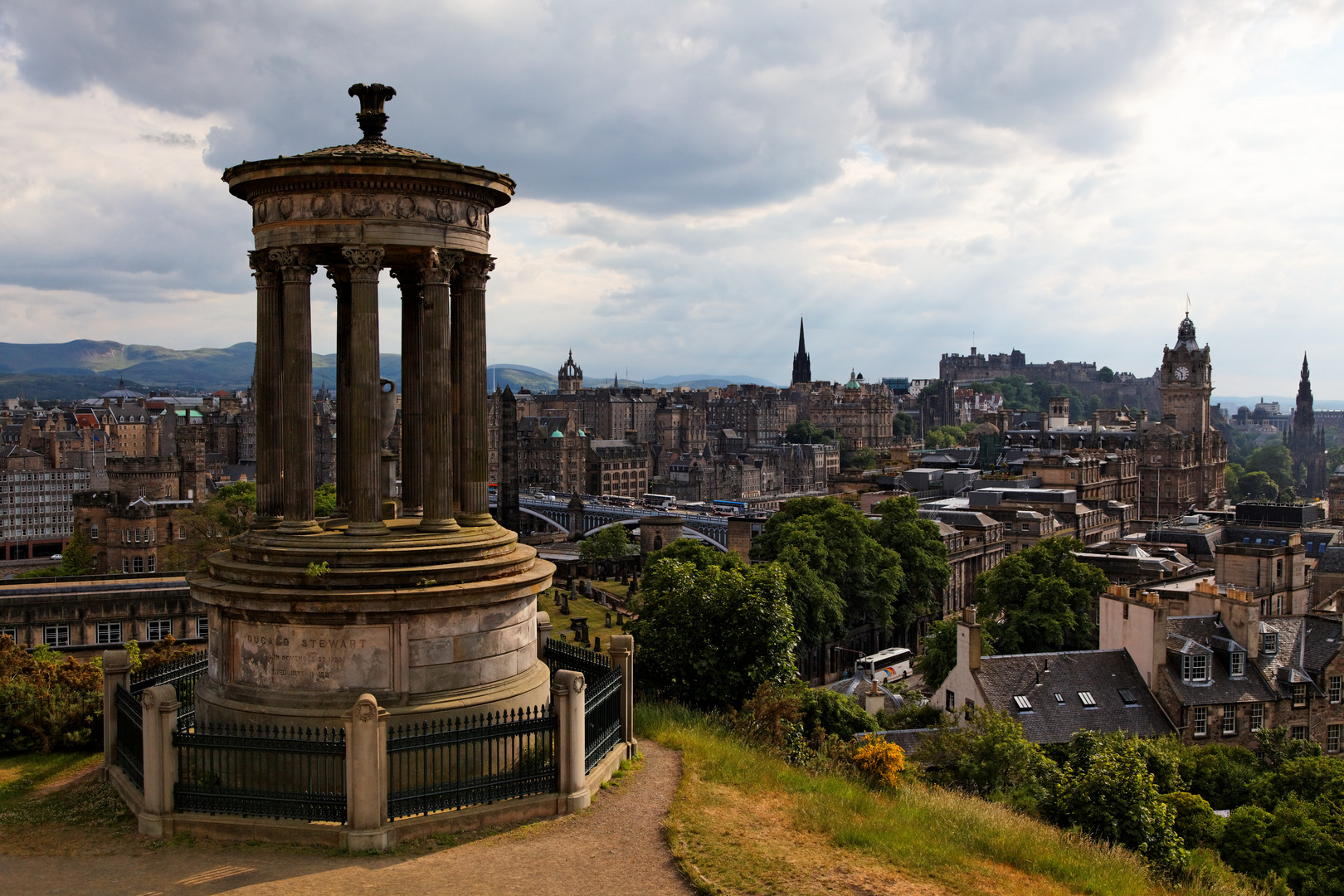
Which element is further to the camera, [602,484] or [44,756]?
[602,484]

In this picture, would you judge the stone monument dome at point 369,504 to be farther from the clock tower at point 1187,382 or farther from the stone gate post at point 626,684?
the clock tower at point 1187,382

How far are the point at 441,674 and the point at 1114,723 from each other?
32982 millimetres

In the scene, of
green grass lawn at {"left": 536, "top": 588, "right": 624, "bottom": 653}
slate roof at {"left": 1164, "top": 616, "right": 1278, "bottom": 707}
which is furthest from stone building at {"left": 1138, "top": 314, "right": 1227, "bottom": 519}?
slate roof at {"left": 1164, "top": 616, "right": 1278, "bottom": 707}

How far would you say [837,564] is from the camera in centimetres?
6988

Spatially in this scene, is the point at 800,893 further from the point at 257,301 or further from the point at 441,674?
the point at 257,301

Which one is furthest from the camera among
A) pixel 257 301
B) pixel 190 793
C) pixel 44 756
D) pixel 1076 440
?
pixel 1076 440

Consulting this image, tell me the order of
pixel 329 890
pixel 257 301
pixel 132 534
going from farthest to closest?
pixel 132 534, pixel 257 301, pixel 329 890

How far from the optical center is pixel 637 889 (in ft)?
51.5

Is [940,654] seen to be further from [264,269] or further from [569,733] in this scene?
[264,269]

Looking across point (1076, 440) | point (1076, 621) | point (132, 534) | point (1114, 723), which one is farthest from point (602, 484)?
point (1114, 723)

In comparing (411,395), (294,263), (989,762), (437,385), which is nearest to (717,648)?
(989,762)

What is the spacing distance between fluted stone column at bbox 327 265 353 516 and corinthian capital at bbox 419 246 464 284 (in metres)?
2.86

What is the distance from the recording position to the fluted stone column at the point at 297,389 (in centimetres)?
2044

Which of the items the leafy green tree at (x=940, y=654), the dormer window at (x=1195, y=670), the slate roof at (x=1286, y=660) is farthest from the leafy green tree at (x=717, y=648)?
the slate roof at (x=1286, y=660)
